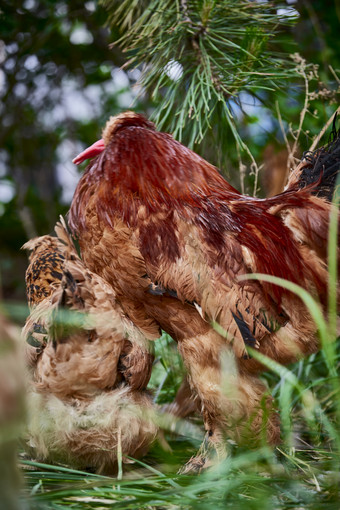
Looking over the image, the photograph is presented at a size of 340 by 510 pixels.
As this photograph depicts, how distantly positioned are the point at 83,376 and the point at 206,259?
70 cm

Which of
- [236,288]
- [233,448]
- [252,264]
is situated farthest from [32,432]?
[252,264]

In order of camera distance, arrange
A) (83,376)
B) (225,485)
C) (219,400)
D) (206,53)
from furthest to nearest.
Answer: (206,53) → (219,400) → (83,376) → (225,485)

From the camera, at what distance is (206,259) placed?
199 cm

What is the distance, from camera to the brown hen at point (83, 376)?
1721mm

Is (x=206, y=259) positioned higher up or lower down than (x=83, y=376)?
higher up

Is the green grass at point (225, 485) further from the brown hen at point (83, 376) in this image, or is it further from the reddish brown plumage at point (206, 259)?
the reddish brown plumage at point (206, 259)

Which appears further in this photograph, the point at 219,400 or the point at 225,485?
the point at 219,400

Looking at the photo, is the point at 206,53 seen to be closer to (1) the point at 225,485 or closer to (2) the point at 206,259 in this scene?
(2) the point at 206,259

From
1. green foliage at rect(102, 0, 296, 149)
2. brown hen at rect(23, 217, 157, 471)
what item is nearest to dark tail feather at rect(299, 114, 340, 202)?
green foliage at rect(102, 0, 296, 149)

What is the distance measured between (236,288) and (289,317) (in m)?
0.29

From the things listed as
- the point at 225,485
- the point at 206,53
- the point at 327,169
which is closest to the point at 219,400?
the point at 225,485

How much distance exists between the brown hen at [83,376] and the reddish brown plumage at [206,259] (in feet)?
0.71

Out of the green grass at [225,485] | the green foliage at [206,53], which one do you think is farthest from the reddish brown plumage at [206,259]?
the green foliage at [206,53]

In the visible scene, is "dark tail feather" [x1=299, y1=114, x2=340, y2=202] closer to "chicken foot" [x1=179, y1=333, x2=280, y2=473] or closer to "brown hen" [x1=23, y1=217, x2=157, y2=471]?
"chicken foot" [x1=179, y1=333, x2=280, y2=473]
